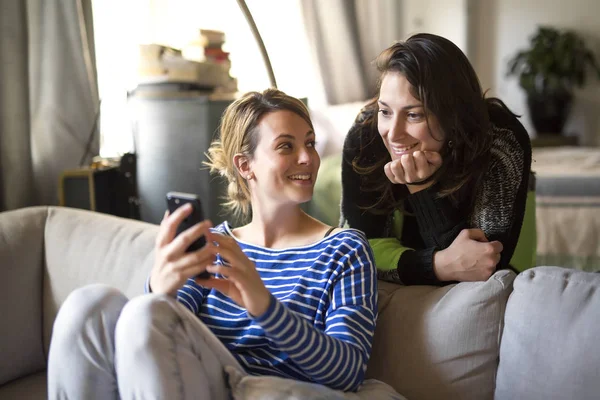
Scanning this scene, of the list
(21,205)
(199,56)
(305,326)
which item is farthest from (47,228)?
(199,56)

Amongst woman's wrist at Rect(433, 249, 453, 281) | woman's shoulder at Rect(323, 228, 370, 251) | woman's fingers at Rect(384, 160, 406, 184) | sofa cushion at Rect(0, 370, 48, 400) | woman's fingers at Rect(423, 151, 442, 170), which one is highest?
woman's fingers at Rect(423, 151, 442, 170)

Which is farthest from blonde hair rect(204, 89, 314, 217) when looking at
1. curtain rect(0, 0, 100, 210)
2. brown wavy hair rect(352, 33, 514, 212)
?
curtain rect(0, 0, 100, 210)

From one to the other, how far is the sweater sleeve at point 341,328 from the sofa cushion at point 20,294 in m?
0.83

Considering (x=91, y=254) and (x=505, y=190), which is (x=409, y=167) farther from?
(x=91, y=254)

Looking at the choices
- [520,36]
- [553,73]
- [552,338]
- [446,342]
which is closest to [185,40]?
[446,342]

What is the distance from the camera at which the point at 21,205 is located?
7.25 feet

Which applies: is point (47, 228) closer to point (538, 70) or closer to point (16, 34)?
point (16, 34)

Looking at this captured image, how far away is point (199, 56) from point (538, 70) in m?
3.11

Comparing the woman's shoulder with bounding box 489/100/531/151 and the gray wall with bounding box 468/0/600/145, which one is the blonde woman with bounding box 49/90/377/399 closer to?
the woman's shoulder with bounding box 489/100/531/151

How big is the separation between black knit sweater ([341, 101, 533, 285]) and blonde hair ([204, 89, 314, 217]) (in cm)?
24

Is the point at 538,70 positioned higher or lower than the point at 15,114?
higher

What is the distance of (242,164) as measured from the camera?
1.33 metres

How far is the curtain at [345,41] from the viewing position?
389cm

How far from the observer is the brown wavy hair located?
1251 mm
